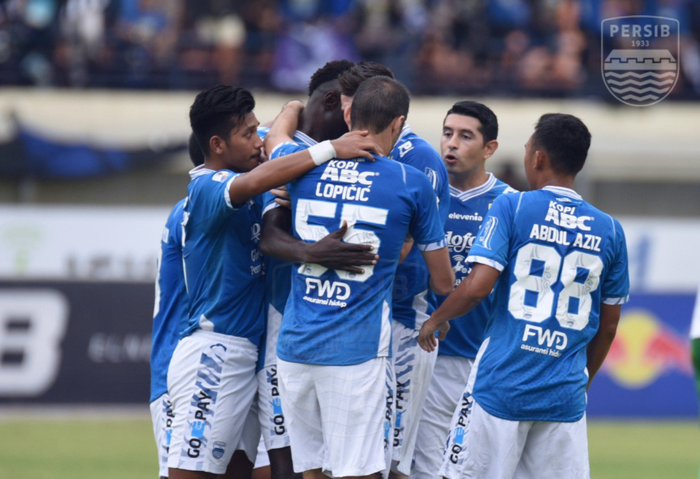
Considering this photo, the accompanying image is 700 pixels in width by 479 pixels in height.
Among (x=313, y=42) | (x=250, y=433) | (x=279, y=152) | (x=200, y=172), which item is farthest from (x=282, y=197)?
(x=313, y=42)

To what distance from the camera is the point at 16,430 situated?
11.9 metres

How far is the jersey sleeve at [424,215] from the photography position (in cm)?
506

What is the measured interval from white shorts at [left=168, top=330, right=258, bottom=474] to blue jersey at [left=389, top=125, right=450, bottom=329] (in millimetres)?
947

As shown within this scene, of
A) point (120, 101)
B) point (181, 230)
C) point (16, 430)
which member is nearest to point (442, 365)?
point (181, 230)

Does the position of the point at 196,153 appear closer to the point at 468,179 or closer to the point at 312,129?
the point at 312,129

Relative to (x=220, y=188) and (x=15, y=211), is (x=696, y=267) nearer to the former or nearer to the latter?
(x=15, y=211)

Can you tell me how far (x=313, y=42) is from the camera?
16922 millimetres

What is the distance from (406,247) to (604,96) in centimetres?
1280

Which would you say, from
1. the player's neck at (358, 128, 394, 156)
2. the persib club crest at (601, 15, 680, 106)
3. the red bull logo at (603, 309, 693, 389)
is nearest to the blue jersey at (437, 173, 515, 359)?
the player's neck at (358, 128, 394, 156)

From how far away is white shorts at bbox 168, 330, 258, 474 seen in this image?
17.9 ft

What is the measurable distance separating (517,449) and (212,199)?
2094mm

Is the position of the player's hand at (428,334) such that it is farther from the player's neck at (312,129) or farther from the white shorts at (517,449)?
the player's neck at (312,129)

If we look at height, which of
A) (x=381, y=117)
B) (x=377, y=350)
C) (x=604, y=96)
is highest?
(x=604, y=96)

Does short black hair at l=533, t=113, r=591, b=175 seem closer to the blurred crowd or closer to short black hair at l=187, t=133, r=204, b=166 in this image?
short black hair at l=187, t=133, r=204, b=166
